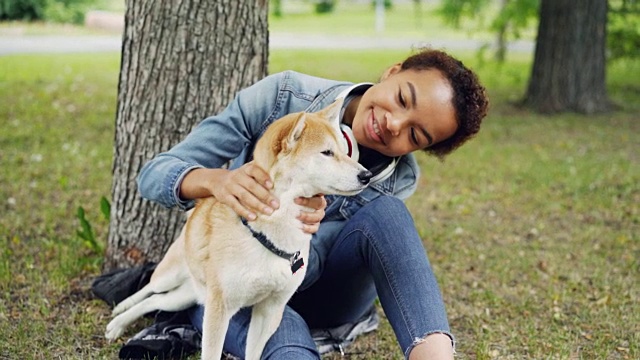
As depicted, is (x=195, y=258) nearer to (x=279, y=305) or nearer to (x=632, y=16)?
(x=279, y=305)

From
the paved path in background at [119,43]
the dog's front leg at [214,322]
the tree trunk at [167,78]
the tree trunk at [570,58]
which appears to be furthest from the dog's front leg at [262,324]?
the paved path in background at [119,43]

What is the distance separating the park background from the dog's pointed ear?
4.74 feet

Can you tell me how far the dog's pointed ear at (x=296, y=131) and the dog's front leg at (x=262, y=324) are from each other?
672 millimetres

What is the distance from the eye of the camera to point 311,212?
106 inches

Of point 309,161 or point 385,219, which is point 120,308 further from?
point 309,161

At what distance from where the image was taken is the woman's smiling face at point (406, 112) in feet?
9.77

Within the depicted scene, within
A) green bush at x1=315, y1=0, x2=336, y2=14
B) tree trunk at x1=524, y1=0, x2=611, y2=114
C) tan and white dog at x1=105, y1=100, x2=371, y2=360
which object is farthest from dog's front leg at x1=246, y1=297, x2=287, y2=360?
green bush at x1=315, y1=0, x2=336, y2=14

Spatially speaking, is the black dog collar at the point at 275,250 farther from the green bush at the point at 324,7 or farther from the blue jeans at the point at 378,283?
the green bush at the point at 324,7

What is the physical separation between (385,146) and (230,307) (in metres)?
0.91

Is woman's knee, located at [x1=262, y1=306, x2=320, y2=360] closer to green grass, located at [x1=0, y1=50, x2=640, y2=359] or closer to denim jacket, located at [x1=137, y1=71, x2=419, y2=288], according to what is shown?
denim jacket, located at [x1=137, y1=71, x2=419, y2=288]

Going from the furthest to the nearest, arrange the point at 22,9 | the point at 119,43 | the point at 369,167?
the point at 22,9 → the point at 119,43 → the point at 369,167

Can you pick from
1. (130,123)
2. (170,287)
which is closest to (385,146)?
(170,287)

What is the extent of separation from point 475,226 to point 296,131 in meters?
3.52

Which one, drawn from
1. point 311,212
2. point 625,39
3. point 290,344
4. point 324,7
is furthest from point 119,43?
point 324,7
